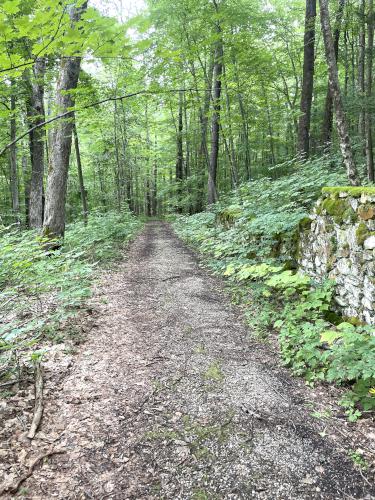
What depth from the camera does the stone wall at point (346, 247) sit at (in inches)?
147

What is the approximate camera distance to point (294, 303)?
4.62 meters

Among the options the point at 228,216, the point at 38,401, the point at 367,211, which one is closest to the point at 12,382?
the point at 38,401

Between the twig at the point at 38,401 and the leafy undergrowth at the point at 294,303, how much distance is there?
2637mm

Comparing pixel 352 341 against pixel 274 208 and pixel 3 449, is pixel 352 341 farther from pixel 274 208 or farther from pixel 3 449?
pixel 274 208

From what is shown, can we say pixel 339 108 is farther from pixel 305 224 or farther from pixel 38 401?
pixel 38 401

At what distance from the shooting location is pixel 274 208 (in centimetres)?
679

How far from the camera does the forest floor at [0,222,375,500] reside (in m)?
2.21

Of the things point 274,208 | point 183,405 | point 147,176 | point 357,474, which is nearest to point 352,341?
point 357,474

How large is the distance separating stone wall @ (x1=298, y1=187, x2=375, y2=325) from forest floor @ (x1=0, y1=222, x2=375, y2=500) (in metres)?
1.23

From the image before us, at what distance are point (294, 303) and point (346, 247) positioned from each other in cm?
108

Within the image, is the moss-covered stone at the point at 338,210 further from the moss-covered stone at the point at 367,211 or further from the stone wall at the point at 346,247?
the moss-covered stone at the point at 367,211

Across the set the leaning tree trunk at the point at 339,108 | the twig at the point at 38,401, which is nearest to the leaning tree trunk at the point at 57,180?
the twig at the point at 38,401

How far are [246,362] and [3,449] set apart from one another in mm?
2536

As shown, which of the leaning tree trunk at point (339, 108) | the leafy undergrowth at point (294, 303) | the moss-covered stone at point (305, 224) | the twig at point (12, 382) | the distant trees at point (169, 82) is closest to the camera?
the distant trees at point (169, 82)
